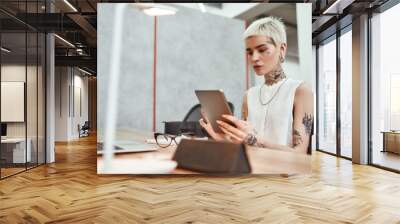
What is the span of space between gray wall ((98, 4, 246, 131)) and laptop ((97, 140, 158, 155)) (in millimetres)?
271

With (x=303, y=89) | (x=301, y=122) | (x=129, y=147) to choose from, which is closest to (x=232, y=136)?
(x=301, y=122)

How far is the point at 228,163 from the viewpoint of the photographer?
5984 mm

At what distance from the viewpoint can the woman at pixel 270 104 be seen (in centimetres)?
595

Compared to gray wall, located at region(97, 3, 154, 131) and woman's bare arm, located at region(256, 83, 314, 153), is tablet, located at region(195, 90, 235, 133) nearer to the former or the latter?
woman's bare arm, located at region(256, 83, 314, 153)

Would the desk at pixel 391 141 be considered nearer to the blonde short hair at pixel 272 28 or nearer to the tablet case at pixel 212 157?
the blonde short hair at pixel 272 28

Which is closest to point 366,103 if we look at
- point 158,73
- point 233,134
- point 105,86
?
point 233,134

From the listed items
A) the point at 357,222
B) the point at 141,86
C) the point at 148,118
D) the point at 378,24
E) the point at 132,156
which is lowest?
the point at 357,222

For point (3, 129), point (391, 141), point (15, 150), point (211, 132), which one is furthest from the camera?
point (391, 141)

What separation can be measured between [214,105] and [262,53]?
1.08 m

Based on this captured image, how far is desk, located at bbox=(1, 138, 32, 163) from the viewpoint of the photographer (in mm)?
6176

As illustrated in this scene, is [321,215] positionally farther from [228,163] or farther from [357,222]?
[228,163]

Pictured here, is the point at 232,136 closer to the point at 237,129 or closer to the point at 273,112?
the point at 237,129

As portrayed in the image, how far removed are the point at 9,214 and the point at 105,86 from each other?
2.56 metres

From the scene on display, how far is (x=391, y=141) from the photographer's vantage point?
7.11 meters
